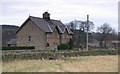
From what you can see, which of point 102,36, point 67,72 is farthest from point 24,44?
point 67,72

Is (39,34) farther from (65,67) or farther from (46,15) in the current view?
(65,67)

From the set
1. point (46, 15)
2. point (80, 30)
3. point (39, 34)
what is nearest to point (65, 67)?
point (39, 34)

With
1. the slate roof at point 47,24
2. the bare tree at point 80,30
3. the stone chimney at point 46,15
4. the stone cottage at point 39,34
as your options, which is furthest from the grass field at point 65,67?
the bare tree at point 80,30

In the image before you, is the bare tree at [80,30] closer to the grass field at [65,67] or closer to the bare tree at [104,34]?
the bare tree at [104,34]

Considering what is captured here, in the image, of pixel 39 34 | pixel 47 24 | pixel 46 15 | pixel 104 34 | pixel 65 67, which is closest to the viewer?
pixel 65 67

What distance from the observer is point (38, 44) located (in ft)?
207

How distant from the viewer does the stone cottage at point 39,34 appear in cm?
6294

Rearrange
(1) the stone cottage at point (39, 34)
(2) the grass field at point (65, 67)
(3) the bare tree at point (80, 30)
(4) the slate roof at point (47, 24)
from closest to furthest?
(2) the grass field at point (65, 67)
(1) the stone cottage at point (39, 34)
(4) the slate roof at point (47, 24)
(3) the bare tree at point (80, 30)

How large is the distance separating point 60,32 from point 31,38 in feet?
29.9

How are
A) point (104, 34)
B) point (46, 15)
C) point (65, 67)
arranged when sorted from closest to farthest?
point (65, 67), point (46, 15), point (104, 34)

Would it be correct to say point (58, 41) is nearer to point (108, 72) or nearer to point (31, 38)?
point (31, 38)

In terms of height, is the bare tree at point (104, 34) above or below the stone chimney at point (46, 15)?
below

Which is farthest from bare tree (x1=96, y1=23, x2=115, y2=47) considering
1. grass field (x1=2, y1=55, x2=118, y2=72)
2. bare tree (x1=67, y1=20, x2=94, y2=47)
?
grass field (x1=2, y1=55, x2=118, y2=72)

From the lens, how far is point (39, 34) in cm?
6306
